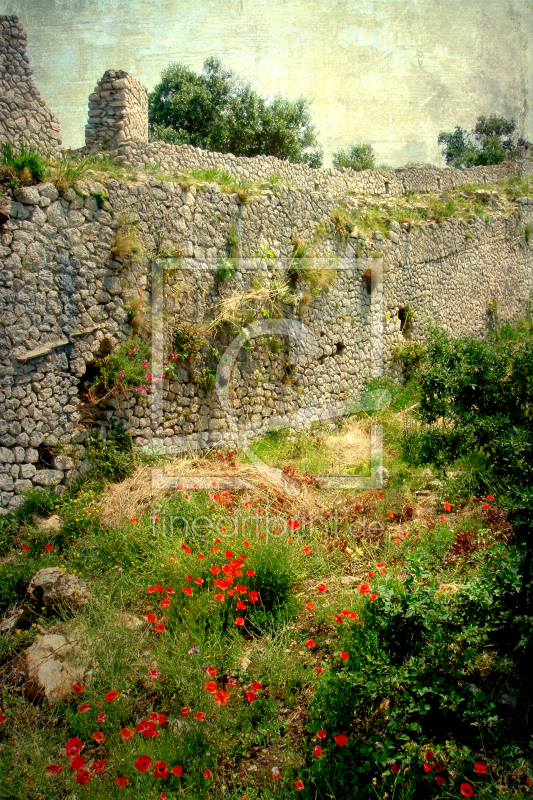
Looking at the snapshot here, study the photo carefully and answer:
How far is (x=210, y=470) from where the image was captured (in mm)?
6879

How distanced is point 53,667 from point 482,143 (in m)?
27.7

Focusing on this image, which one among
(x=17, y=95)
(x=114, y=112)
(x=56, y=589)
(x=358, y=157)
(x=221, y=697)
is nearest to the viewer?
(x=221, y=697)

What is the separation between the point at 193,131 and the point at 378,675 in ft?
73.4

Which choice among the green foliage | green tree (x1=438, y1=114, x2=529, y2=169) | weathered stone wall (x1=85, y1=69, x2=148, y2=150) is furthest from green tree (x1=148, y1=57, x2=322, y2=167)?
weathered stone wall (x1=85, y1=69, x2=148, y2=150)

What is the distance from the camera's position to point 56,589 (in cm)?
442

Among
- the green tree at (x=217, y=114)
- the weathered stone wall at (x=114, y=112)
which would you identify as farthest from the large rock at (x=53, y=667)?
the green tree at (x=217, y=114)

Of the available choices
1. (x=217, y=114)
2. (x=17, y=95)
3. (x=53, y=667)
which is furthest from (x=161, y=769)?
(x=217, y=114)

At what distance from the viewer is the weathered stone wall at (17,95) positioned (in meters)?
8.92

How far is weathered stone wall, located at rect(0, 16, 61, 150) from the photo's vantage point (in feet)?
29.3

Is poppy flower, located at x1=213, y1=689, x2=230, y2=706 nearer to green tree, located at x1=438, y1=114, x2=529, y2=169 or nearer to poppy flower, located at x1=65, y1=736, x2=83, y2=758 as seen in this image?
poppy flower, located at x1=65, y1=736, x2=83, y2=758

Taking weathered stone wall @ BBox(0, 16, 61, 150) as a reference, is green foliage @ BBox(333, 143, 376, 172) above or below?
above

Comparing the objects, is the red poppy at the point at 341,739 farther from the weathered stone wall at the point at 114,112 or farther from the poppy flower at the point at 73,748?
the weathered stone wall at the point at 114,112

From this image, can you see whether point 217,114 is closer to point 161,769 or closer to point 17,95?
point 17,95

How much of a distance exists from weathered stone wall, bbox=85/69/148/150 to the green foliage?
16.2m
